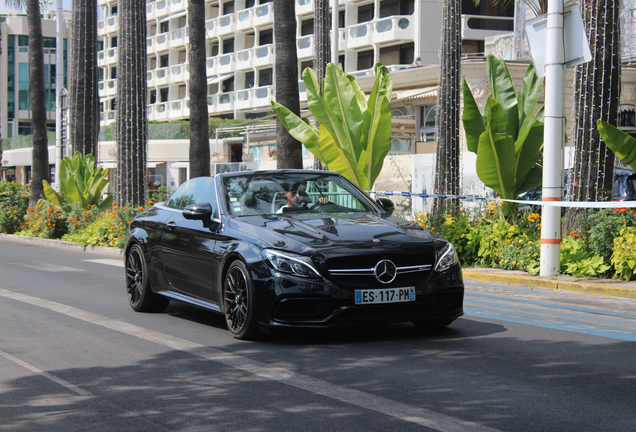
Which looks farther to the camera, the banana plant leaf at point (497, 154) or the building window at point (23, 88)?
the building window at point (23, 88)

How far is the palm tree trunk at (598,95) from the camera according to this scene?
13.3 meters

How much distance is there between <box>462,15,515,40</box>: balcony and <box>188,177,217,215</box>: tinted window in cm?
3675

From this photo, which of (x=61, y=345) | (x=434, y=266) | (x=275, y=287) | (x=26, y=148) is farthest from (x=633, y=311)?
(x=26, y=148)

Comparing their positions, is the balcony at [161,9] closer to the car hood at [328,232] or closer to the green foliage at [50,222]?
the green foliage at [50,222]

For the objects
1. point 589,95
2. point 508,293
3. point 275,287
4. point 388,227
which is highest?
point 589,95

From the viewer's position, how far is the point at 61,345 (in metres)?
7.49

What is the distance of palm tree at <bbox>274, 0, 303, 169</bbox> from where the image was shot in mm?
17078

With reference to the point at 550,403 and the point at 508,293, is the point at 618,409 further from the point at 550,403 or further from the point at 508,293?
the point at 508,293

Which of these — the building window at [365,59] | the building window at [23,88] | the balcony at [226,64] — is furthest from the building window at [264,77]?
the building window at [23,88]

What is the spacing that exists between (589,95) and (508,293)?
4.05 m

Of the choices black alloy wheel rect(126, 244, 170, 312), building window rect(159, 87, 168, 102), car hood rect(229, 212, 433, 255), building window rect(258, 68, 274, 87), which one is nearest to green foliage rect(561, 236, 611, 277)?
car hood rect(229, 212, 433, 255)

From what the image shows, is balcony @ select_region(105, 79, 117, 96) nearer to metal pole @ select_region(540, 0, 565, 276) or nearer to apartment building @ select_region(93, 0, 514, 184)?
apartment building @ select_region(93, 0, 514, 184)

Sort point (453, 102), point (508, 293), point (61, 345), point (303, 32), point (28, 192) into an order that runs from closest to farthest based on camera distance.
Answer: point (61, 345), point (508, 293), point (453, 102), point (28, 192), point (303, 32)

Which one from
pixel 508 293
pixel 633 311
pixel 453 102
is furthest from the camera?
pixel 453 102
